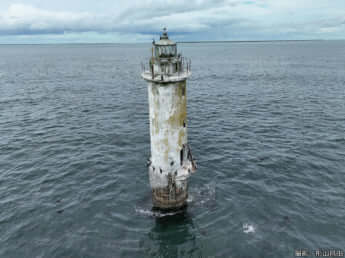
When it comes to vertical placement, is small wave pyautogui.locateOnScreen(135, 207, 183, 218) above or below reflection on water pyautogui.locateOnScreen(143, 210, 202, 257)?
above

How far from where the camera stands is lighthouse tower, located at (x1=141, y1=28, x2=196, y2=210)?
16.3m

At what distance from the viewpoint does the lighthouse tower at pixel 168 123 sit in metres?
16.3

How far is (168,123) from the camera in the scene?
1725 cm

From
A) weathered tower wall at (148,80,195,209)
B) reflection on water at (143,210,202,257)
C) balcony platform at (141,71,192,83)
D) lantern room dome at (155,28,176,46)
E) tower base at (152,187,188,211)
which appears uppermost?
lantern room dome at (155,28,176,46)

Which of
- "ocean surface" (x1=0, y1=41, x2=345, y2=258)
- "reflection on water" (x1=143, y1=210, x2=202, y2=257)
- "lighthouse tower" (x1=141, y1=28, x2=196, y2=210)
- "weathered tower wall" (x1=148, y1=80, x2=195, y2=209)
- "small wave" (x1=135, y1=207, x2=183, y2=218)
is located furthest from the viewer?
"small wave" (x1=135, y1=207, x2=183, y2=218)

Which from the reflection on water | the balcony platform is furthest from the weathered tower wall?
the reflection on water

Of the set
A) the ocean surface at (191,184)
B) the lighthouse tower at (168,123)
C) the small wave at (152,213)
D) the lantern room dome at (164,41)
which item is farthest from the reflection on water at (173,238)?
the lantern room dome at (164,41)

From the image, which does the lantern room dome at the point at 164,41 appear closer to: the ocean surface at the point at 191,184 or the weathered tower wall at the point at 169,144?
the weathered tower wall at the point at 169,144

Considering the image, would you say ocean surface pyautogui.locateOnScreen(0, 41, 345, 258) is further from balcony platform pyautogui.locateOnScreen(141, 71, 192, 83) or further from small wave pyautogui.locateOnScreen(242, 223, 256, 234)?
balcony platform pyautogui.locateOnScreen(141, 71, 192, 83)

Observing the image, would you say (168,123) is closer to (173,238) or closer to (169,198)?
(169,198)

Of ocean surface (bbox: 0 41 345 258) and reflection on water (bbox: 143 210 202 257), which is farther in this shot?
ocean surface (bbox: 0 41 345 258)

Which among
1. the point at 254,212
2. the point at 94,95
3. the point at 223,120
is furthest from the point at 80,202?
the point at 94,95

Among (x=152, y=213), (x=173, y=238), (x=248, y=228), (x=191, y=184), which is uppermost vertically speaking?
(x=191, y=184)

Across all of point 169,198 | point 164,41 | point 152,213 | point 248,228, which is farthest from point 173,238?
point 164,41
